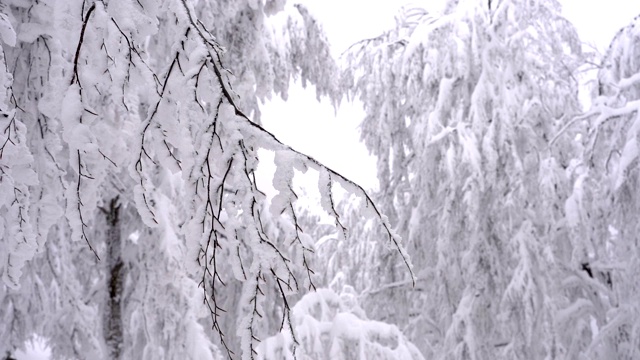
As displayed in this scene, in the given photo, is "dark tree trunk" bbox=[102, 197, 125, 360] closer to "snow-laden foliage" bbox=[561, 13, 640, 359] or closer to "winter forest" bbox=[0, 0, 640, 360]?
"winter forest" bbox=[0, 0, 640, 360]

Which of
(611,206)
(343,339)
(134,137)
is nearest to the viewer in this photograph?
(134,137)

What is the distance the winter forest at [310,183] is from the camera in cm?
144

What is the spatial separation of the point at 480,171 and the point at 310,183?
2.70 m

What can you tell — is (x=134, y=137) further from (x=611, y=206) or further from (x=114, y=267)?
(x=611, y=206)

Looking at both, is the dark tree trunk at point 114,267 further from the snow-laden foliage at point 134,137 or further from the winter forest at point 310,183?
the snow-laden foliage at point 134,137

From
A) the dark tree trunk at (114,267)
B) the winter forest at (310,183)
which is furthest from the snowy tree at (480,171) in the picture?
the dark tree trunk at (114,267)

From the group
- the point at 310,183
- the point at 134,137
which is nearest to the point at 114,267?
the point at 310,183

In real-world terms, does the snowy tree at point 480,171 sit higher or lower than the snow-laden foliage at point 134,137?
higher

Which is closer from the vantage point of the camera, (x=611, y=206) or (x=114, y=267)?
(x=114, y=267)

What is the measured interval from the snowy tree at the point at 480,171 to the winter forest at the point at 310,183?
0.03m

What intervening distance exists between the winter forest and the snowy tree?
0.10 ft

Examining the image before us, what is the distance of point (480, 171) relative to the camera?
7.02 metres

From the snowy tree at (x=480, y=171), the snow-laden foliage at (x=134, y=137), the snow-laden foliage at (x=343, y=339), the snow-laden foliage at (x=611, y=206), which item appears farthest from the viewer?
the snowy tree at (x=480, y=171)

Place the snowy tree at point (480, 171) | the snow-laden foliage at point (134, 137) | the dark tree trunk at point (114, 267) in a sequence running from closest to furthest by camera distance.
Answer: the snow-laden foliage at point (134, 137) → the dark tree trunk at point (114, 267) → the snowy tree at point (480, 171)
